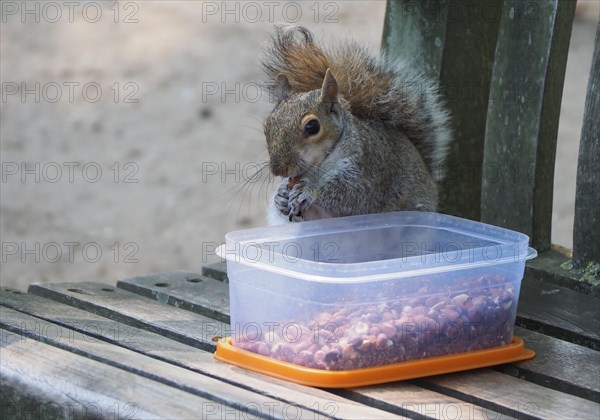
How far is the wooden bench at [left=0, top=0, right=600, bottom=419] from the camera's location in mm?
1414

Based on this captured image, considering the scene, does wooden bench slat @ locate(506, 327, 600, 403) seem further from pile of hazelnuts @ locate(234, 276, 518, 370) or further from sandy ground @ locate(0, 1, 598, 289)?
sandy ground @ locate(0, 1, 598, 289)

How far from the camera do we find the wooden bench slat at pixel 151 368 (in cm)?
137

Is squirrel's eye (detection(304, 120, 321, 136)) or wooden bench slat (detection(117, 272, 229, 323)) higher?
squirrel's eye (detection(304, 120, 321, 136))

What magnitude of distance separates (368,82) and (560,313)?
1.82ft

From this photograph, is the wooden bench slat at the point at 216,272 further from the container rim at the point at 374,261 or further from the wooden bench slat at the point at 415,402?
the wooden bench slat at the point at 415,402

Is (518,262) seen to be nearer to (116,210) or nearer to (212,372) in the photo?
(212,372)

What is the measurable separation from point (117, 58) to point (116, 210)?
100 cm

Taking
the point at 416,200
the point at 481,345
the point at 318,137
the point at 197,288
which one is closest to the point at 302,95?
the point at 318,137

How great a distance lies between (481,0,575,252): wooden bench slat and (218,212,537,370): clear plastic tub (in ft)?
1.43

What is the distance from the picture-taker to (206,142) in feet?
12.3

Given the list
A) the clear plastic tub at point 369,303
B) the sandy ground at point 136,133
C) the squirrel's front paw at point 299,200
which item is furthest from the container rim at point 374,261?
the sandy ground at point 136,133

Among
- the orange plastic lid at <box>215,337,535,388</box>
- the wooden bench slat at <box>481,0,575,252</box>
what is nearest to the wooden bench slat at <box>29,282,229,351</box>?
the orange plastic lid at <box>215,337,535,388</box>

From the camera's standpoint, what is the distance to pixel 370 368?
4.98 ft

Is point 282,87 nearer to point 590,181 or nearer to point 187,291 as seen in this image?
point 187,291
